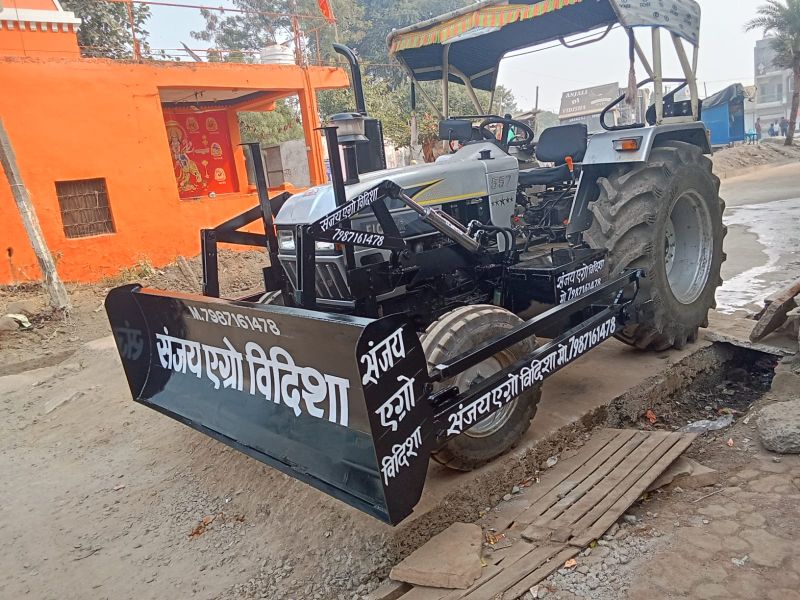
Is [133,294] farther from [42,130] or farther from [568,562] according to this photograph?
[42,130]

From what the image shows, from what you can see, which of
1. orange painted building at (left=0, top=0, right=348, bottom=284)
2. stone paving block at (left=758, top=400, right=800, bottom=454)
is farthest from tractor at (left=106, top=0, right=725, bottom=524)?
orange painted building at (left=0, top=0, right=348, bottom=284)

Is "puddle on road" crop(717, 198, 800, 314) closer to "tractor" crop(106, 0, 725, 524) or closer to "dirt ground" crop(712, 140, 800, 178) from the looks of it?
"tractor" crop(106, 0, 725, 524)

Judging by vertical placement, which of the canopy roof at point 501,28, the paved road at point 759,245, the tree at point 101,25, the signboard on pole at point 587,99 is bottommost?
the paved road at point 759,245

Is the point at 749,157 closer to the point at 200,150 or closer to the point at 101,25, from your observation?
the point at 200,150

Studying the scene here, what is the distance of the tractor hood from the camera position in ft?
12.4

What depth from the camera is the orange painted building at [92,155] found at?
31.6 feet

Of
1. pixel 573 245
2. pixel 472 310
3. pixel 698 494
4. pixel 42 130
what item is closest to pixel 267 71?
pixel 42 130

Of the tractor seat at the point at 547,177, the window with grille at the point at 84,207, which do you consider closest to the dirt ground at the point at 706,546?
the tractor seat at the point at 547,177

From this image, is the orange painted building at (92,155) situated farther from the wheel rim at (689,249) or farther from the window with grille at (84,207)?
the wheel rim at (689,249)

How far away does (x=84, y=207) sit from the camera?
10.3 metres

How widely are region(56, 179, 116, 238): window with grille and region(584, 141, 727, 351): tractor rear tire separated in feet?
28.6

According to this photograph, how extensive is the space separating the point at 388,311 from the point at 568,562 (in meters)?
1.74

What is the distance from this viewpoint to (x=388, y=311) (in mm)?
3812

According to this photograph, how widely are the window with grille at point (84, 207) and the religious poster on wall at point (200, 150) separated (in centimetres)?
423
